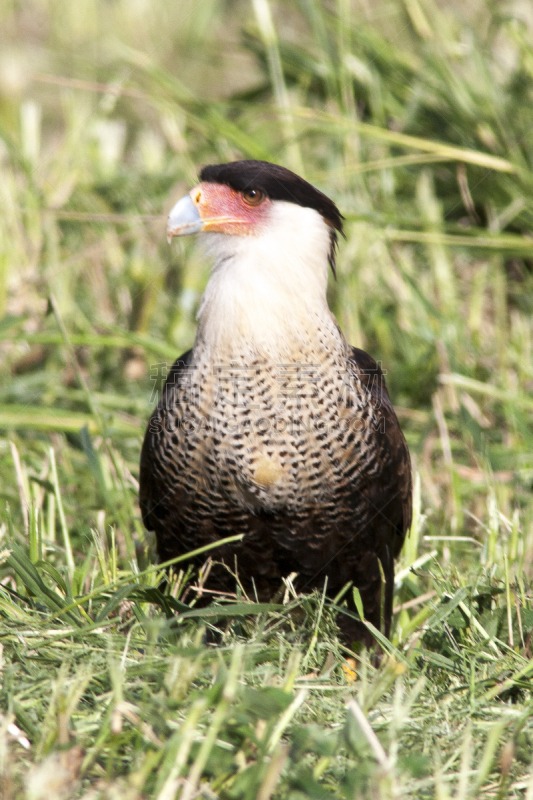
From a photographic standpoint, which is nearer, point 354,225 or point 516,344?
point 516,344

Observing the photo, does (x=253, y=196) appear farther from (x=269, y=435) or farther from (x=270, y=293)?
(x=269, y=435)

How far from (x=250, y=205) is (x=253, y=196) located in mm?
29

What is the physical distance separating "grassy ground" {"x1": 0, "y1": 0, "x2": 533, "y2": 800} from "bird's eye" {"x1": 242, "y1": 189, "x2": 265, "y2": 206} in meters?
0.79

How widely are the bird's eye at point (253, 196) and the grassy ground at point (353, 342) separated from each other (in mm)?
795

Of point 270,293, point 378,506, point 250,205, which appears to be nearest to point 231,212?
point 250,205

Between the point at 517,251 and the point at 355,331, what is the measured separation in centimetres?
91

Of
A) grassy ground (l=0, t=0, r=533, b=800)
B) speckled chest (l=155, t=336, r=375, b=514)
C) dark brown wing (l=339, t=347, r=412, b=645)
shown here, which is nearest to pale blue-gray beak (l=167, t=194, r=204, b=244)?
speckled chest (l=155, t=336, r=375, b=514)

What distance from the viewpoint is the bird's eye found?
2586mm

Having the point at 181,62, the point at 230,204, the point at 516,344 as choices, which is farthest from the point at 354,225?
the point at 181,62

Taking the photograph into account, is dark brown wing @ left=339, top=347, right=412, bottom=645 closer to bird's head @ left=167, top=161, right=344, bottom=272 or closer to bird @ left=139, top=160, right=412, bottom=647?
bird @ left=139, top=160, right=412, bottom=647

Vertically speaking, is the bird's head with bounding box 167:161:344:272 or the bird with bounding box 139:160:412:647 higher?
the bird's head with bounding box 167:161:344:272

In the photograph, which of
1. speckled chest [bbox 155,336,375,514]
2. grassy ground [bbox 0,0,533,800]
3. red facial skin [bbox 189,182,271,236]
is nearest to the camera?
grassy ground [bbox 0,0,533,800]

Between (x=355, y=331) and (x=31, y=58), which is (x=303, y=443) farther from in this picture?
(x=31, y=58)

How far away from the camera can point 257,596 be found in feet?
8.87
